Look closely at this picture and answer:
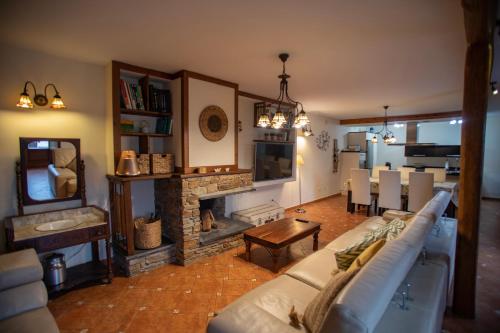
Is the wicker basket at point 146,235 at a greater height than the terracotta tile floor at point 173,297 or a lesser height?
greater

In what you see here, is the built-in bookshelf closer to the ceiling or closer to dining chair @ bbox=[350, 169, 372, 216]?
the ceiling

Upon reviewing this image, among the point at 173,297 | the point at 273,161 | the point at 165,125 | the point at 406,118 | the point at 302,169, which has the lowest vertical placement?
the point at 173,297

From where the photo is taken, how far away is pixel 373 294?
966 mm

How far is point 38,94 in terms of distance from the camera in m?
2.62

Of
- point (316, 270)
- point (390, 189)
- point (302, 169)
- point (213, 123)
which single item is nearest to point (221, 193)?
point (213, 123)

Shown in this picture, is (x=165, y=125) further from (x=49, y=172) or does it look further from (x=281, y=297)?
(x=281, y=297)

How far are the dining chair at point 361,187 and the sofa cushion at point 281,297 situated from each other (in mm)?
3954

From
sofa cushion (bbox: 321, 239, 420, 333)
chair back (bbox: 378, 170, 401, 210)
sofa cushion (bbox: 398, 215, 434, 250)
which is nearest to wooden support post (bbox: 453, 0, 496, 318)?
sofa cushion (bbox: 398, 215, 434, 250)

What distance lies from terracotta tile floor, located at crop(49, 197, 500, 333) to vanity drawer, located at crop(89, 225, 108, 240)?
558mm

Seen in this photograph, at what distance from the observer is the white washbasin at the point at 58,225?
2.49m

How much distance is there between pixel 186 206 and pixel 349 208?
4048 mm

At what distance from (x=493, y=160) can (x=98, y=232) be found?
9751 millimetres

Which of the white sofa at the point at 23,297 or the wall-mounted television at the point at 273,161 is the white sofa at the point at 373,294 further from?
the wall-mounted television at the point at 273,161

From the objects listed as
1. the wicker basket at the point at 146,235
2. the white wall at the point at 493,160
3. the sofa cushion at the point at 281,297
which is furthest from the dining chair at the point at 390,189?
the white wall at the point at 493,160
